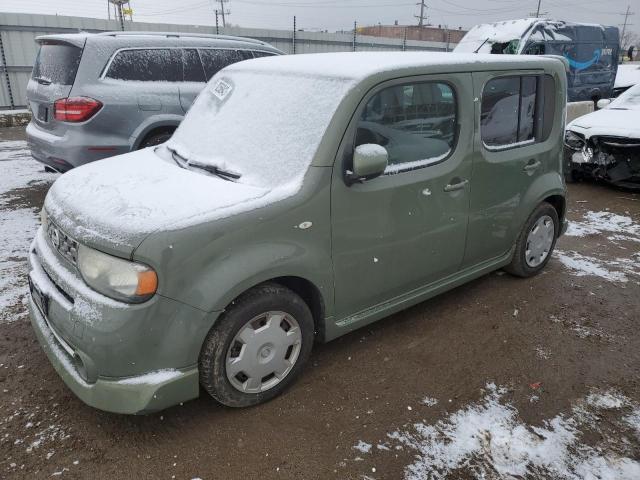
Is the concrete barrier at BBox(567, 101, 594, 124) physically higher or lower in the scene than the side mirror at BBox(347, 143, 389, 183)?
lower

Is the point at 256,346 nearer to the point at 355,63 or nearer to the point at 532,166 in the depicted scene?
the point at 355,63

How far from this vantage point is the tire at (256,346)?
2.39 m

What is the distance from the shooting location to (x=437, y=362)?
3111 mm

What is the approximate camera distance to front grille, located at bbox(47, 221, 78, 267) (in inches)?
93.8

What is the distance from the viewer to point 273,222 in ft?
7.98

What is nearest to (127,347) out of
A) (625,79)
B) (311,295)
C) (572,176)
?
(311,295)

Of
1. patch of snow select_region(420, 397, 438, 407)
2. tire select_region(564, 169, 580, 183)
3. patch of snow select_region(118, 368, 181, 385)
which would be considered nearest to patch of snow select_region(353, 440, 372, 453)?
patch of snow select_region(420, 397, 438, 407)

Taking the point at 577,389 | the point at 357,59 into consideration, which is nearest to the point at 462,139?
the point at 357,59

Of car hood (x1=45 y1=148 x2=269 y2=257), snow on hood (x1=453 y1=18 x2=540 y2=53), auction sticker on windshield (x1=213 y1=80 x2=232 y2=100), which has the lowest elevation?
car hood (x1=45 y1=148 x2=269 y2=257)

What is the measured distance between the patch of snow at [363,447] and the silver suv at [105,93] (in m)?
4.37

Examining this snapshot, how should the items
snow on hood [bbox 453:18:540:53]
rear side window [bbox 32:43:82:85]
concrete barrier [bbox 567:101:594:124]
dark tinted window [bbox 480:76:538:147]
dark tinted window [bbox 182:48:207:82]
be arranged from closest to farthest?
dark tinted window [bbox 480:76:538:147], rear side window [bbox 32:43:82:85], dark tinted window [bbox 182:48:207:82], concrete barrier [bbox 567:101:594:124], snow on hood [bbox 453:18:540:53]

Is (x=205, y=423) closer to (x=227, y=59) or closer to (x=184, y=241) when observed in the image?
(x=184, y=241)

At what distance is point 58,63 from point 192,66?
4.99 feet

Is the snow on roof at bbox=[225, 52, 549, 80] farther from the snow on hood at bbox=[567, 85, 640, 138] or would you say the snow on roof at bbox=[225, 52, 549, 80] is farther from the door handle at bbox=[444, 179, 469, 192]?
the snow on hood at bbox=[567, 85, 640, 138]
